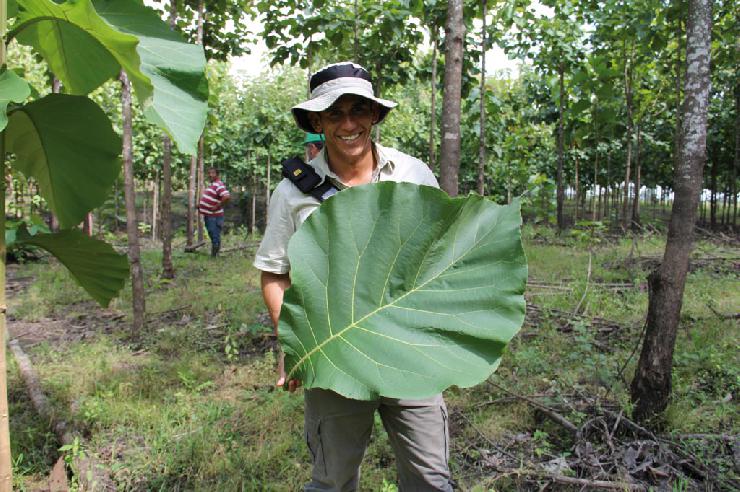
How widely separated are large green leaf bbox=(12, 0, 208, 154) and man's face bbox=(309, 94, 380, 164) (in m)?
0.87

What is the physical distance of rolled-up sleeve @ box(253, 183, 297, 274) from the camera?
1.81m

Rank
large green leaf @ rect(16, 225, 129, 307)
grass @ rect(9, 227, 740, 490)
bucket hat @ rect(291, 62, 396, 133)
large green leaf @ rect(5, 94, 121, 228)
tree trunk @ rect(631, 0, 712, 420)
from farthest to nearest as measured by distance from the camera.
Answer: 1. grass @ rect(9, 227, 740, 490)
2. tree trunk @ rect(631, 0, 712, 420)
3. bucket hat @ rect(291, 62, 396, 133)
4. large green leaf @ rect(16, 225, 129, 307)
5. large green leaf @ rect(5, 94, 121, 228)

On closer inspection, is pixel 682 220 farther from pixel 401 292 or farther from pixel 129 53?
pixel 129 53

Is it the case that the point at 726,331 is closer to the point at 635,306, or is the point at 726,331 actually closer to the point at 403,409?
the point at 635,306

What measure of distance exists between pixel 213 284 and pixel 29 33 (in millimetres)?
6514

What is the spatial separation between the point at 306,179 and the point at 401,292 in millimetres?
1040

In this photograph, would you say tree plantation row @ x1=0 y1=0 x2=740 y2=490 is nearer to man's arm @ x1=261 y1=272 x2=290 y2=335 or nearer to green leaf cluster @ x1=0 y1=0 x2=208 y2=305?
green leaf cluster @ x1=0 y1=0 x2=208 y2=305

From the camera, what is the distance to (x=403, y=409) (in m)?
1.87

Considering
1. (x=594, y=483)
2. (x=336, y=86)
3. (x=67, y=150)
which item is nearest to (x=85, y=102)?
(x=67, y=150)

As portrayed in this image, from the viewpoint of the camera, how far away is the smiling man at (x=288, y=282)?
1754mm

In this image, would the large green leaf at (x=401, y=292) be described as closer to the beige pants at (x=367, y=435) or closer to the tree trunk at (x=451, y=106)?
the beige pants at (x=367, y=435)

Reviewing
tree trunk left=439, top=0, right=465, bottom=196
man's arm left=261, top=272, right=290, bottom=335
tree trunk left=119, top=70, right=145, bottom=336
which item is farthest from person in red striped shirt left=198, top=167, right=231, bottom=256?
man's arm left=261, top=272, right=290, bottom=335

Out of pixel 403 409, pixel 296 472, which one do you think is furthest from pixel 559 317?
pixel 403 409

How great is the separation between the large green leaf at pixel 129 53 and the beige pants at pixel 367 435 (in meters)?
1.29
